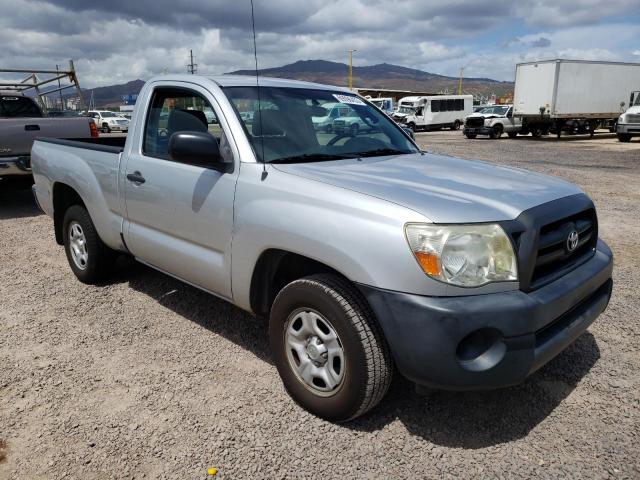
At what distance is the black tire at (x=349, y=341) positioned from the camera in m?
2.40

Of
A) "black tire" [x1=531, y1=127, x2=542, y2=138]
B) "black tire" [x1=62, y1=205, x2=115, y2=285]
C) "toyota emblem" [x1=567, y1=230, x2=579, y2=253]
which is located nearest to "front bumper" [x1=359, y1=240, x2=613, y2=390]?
"toyota emblem" [x1=567, y1=230, x2=579, y2=253]

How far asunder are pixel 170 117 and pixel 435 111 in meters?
36.5

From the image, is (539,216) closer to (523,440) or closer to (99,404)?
(523,440)

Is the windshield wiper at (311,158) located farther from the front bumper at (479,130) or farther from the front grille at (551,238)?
the front bumper at (479,130)

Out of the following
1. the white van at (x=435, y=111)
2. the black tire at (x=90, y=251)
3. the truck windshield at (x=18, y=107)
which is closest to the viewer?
the black tire at (x=90, y=251)

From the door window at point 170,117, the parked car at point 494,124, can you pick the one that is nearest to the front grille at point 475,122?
the parked car at point 494,124

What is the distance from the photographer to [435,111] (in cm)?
3794

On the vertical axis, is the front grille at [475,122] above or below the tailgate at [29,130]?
below

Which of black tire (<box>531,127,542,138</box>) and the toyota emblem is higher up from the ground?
the toyota emblem

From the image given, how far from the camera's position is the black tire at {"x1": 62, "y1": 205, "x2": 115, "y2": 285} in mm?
4457

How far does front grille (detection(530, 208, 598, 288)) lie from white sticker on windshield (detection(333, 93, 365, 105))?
76.1 inches

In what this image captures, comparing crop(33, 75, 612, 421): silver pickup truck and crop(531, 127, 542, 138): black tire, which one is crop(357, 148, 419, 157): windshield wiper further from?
crop(531, 127, 542, 138): black tire

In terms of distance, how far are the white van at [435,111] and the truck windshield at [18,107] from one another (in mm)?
29826

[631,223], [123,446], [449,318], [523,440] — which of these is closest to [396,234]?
[449,318]
